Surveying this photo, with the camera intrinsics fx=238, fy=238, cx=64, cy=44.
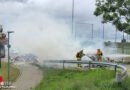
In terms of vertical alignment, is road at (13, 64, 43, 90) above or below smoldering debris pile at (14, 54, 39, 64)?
below

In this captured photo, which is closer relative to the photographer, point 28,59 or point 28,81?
point 28,81

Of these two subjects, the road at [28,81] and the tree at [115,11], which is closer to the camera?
the road at [28,81]

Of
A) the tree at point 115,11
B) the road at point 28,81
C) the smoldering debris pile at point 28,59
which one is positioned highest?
the tree at point 115,11

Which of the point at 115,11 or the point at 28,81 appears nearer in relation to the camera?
the point at 28,81

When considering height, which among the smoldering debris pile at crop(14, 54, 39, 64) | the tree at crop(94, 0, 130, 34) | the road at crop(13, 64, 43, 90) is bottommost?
the road at crop(13, 64, 43, 90)

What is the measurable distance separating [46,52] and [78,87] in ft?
79.4

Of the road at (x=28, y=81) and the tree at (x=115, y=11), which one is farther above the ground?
the tree at (x=115, y=11)

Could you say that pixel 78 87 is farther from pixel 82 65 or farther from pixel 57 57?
pixel 57 57

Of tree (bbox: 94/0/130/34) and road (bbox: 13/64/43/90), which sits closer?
road (bbox: 13/64/43/90)

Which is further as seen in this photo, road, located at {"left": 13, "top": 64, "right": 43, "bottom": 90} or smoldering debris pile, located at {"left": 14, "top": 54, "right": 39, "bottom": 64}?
smoldering debris pile, located at {"left": 14, "top": 54, "right": 39, "bottom": 64}

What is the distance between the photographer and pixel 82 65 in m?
22.9

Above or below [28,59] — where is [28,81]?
below

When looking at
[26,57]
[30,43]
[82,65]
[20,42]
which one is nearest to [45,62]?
[82,65]

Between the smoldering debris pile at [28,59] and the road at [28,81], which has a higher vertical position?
Result: the smoldering debris pile at [28,59]
